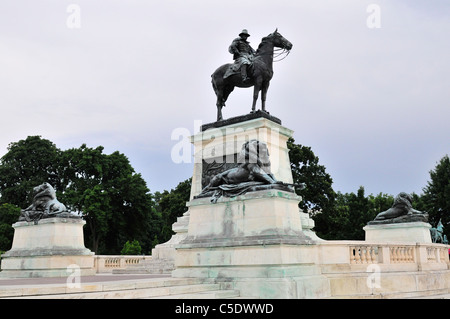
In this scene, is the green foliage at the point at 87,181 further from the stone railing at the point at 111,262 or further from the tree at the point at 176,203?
the stone railing at the point at 111,262

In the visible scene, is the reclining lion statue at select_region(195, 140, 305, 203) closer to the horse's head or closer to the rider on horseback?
the rider on horseback

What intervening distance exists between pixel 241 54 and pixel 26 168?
121 feet

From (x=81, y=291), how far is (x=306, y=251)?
577 cm

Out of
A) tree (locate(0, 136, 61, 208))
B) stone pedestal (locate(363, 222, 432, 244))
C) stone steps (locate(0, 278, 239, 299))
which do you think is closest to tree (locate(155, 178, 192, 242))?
tree (locate(0, 136, 61, 208))

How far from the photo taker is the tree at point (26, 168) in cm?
4628

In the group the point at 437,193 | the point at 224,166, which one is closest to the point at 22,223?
the point at 224,166

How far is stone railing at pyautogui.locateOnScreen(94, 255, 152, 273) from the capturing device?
2269 cm

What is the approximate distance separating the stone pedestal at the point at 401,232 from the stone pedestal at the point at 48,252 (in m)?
12.6

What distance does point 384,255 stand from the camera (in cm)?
1377

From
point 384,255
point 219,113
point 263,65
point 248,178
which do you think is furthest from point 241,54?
point 384,255

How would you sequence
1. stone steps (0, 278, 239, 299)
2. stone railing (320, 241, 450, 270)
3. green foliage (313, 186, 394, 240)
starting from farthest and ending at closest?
green foliage (313, 186, 394, 240) < stone railing (320, 241, 450, 270) < stone steps (0, 278, 239, 299)

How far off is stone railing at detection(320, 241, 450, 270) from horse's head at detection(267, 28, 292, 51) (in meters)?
7.90
